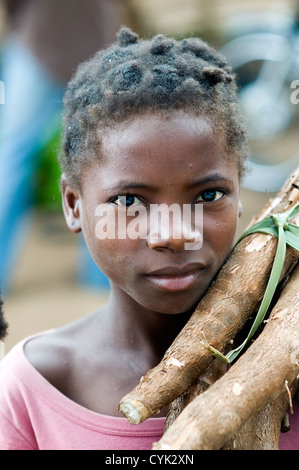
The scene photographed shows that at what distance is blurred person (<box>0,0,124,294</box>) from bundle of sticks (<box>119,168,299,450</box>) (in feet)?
7.43

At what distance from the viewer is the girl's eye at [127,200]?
125 centimetres

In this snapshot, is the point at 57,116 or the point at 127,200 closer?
the point at 127,200

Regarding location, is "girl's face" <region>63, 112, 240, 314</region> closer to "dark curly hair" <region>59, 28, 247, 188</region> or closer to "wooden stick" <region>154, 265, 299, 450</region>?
"dark curly hair" <region>59, 28, 247, 188</region>

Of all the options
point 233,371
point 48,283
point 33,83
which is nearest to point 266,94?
point 48,283

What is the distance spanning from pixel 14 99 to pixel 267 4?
3738 mm

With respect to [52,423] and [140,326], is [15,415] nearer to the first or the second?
[52,423]

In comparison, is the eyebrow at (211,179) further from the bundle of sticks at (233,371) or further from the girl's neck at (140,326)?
the girl's neck at (140,326)

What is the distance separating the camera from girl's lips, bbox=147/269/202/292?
123 cm

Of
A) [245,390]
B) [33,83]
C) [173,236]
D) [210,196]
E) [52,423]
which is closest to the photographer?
[245,390]

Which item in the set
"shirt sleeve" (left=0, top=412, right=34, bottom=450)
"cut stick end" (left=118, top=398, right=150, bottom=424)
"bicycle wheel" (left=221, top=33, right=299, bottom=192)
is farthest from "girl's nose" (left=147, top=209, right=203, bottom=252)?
"bicycle wheel" (left=221, top=33, right=299, bottom=192)

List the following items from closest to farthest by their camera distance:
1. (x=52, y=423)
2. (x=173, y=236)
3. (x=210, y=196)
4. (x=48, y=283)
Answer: (x=173, y=236), (x=210, y=196), (x=52, y=423), (x=48, y=283)

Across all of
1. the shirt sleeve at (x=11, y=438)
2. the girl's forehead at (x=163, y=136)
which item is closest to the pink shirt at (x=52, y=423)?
the shirt sleeve at (x=11, y=438)

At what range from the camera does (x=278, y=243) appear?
1283 millimetres

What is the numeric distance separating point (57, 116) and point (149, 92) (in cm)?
234
